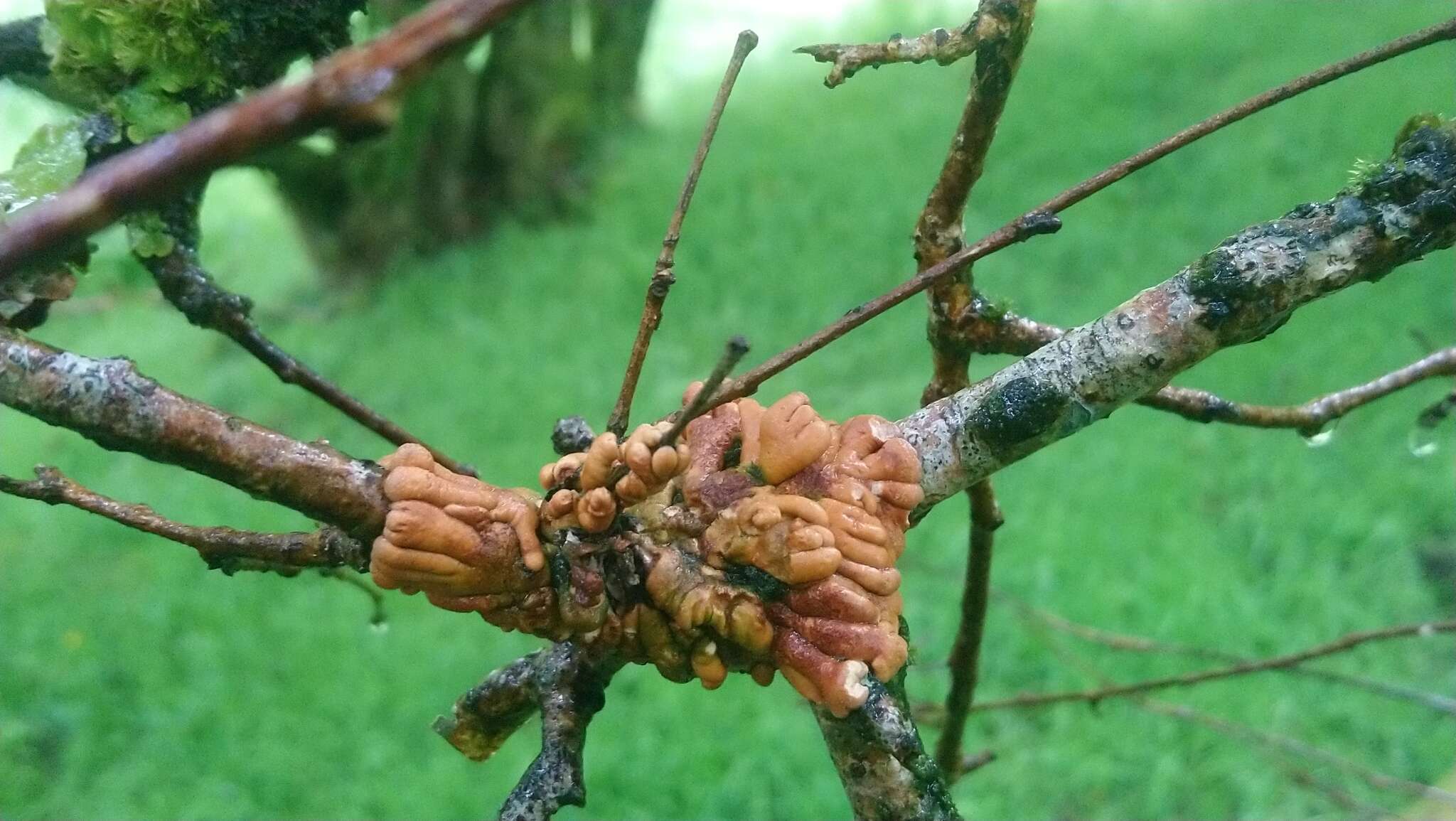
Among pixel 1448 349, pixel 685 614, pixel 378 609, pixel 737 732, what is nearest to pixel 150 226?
pixel 378 609

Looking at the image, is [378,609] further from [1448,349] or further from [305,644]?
[305,644]

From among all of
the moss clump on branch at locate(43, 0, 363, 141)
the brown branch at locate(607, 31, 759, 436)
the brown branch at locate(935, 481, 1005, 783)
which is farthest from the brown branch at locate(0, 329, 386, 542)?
the brown branch at locate(935, 481, 1005, 783)

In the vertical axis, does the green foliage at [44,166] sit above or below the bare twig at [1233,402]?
above

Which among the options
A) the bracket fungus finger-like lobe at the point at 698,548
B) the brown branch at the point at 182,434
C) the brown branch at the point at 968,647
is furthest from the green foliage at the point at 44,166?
the brown branch at the point at 968,647

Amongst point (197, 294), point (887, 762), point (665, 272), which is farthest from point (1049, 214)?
point (197, 294)

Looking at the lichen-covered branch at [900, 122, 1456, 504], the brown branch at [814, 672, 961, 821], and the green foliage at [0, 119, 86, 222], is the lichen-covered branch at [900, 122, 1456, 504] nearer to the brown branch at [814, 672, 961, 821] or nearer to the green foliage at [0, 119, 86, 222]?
the brown branch at [814, 672, 961, 821]

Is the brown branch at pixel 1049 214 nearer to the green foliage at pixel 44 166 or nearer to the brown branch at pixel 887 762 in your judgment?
the brown branch at pixel 887 762
